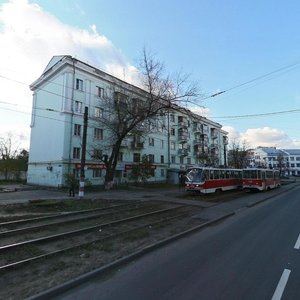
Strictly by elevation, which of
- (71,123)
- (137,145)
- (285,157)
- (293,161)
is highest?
(285,157)

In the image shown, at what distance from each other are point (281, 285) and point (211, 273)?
133 cm

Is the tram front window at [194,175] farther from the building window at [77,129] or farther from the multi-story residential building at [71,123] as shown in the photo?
the building window at [77,129]

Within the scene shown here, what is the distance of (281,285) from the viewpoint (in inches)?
216

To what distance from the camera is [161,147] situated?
2149 inches

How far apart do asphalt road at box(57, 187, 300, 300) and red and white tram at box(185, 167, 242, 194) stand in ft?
54.4

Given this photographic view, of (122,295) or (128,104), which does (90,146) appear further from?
(122,295)

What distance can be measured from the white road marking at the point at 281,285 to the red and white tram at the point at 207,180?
20.2m

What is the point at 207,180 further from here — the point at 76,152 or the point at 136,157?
the point at 136,157

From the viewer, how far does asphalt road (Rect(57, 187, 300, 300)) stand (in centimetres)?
511

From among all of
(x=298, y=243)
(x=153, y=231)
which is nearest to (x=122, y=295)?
(x=153, y=231)

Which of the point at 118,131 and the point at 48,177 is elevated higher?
the point at 118,131

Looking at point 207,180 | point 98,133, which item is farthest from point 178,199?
point 98,133

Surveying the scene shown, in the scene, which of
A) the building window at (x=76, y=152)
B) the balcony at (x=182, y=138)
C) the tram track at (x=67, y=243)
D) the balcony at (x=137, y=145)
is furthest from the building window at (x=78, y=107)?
the balcony at (x=182, y=138)

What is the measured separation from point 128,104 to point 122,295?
2995cm
